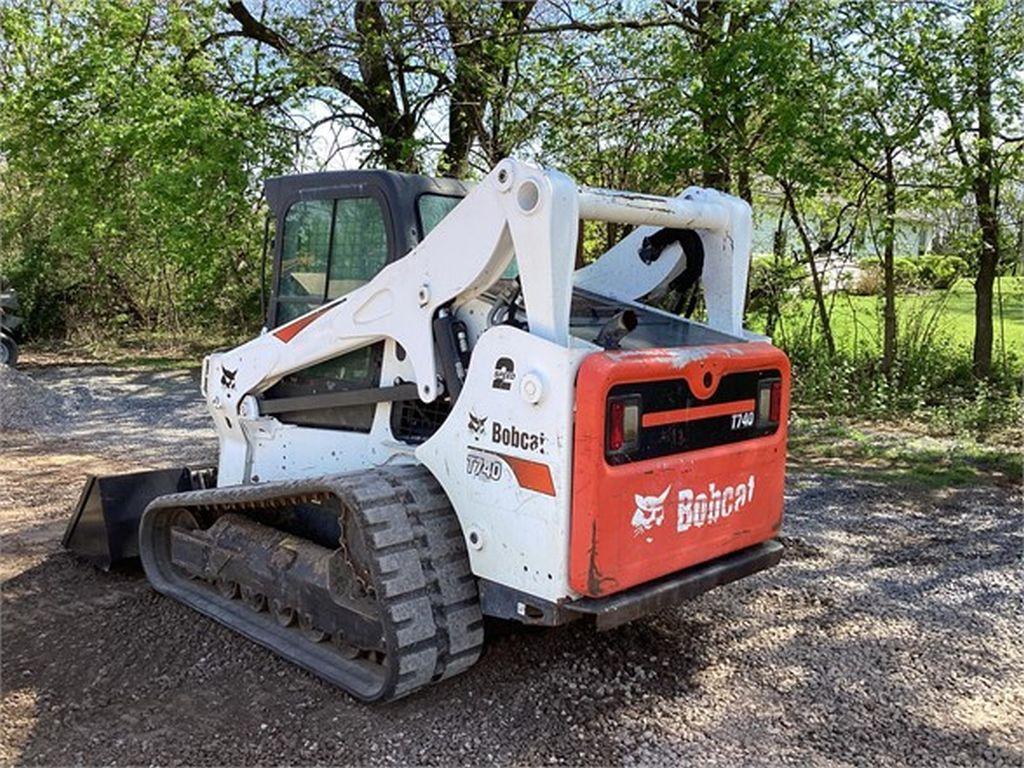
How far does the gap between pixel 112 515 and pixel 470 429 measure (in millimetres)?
2412

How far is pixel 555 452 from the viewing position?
10.3 feet

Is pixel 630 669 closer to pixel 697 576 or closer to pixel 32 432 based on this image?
pixel 697 576

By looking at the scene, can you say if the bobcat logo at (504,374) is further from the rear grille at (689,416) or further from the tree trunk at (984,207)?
the tree trunk at (984,207)

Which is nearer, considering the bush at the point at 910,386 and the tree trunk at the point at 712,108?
the tree trunk at the point at 712,108

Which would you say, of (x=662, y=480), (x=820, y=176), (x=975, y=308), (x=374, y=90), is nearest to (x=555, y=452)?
(x=662, y=480)

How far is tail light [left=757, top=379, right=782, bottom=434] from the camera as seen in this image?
3.86 m

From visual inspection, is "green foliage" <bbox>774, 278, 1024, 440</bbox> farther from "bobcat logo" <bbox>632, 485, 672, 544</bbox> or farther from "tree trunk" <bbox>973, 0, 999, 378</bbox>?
"bobcat logo" <bbox>632, 485, 672, 544</bbox>

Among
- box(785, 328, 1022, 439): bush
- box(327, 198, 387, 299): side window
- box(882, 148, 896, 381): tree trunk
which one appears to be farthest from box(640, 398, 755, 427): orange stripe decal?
box(882, 148, 896, 381): tree trunk

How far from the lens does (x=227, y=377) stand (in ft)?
15.3

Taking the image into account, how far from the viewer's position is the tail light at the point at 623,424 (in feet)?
10.5

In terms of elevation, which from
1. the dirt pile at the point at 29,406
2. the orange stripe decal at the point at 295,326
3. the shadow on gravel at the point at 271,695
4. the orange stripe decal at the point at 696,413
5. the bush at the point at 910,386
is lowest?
the shadow on gravel at the point at 271,695

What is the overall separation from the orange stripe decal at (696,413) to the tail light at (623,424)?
0.06m

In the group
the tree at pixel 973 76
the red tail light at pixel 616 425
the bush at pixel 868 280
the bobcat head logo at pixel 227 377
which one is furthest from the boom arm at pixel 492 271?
the bush at pixel 868 280

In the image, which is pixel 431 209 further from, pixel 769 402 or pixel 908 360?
pixel 908 360
